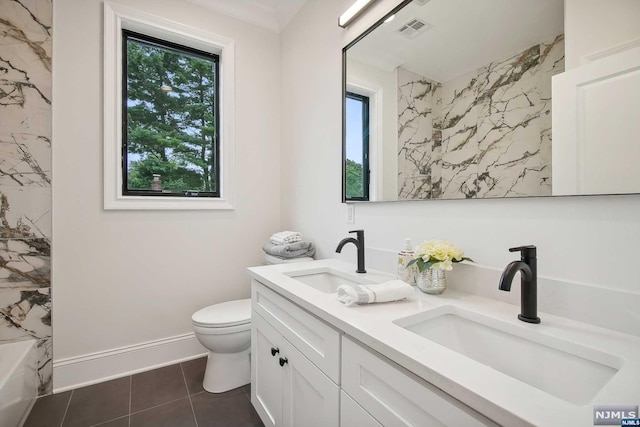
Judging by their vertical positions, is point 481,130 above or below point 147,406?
above

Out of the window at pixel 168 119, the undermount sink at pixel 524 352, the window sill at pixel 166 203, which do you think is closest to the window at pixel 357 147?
the undermount sink at pixel 524 352

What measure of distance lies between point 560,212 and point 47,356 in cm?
262

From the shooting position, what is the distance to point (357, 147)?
165cm

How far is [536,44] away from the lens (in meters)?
0.92

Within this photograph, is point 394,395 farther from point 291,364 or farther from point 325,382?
point 291,364

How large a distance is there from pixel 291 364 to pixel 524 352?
29.6 inches

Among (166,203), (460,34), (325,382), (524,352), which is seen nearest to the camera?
(524,352)

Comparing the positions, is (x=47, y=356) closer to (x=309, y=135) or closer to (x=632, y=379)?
(x=309, y=135)

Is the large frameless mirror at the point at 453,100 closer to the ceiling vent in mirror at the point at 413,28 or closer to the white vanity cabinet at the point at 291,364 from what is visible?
the ceiling vent in mirror at the point at 413,28

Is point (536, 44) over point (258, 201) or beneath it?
over

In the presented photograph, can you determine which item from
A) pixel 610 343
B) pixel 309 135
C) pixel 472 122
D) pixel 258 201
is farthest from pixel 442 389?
Answer: pixel 258 201

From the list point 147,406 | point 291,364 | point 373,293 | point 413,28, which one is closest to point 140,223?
point 147,406

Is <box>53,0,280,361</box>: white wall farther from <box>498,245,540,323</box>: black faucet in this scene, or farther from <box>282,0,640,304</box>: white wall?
<box>498,245,540,323</box>: black faucet

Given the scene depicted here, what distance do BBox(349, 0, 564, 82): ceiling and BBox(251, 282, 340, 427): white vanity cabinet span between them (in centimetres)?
112
